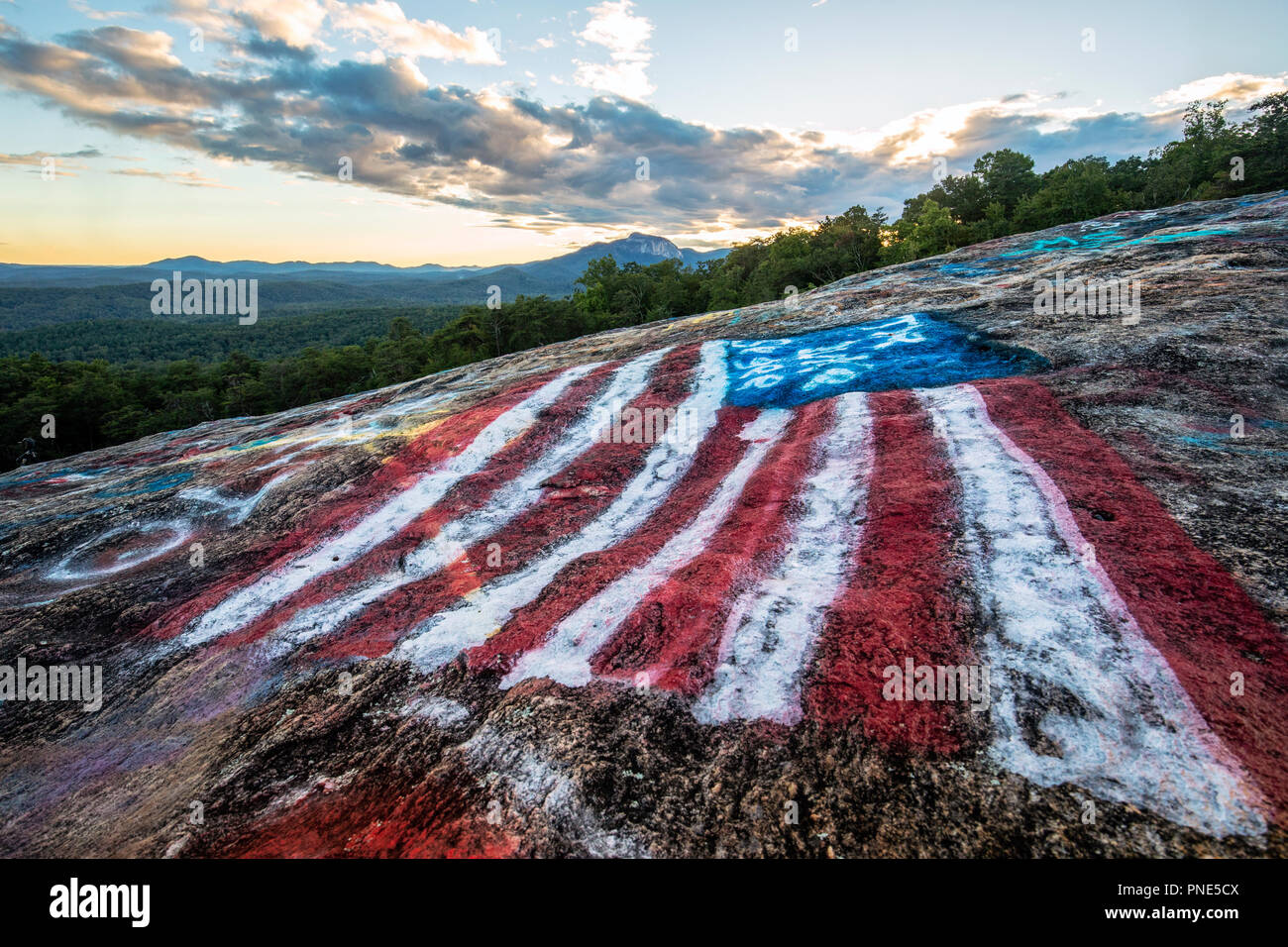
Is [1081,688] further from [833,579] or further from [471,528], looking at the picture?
[471,528]

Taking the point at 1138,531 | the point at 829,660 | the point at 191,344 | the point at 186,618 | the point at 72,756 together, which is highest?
the point at 191,344

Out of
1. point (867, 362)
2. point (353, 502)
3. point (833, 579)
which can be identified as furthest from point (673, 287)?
point (833, 579)

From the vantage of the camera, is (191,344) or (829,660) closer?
(829,660)

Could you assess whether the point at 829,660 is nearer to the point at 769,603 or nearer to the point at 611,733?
the point at 769,603

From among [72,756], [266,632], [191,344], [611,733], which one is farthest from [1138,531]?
[191,344]

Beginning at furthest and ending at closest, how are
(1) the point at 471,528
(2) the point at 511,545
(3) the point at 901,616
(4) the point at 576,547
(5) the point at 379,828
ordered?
1. (1) the point at 471,528
2. (2) the point at 511,545
3. (4) the point at 576,547
4. (3) the point at 901,616
5. (5) the point at 379,828

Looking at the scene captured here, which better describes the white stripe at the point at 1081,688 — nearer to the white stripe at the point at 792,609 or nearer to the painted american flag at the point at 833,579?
the painted american flag at the point at 833,579

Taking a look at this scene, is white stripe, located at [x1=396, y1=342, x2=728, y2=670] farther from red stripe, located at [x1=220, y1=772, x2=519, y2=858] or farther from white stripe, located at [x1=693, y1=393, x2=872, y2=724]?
white stripe, located at [x1=693, y1=393, x2=872, y2=724]
